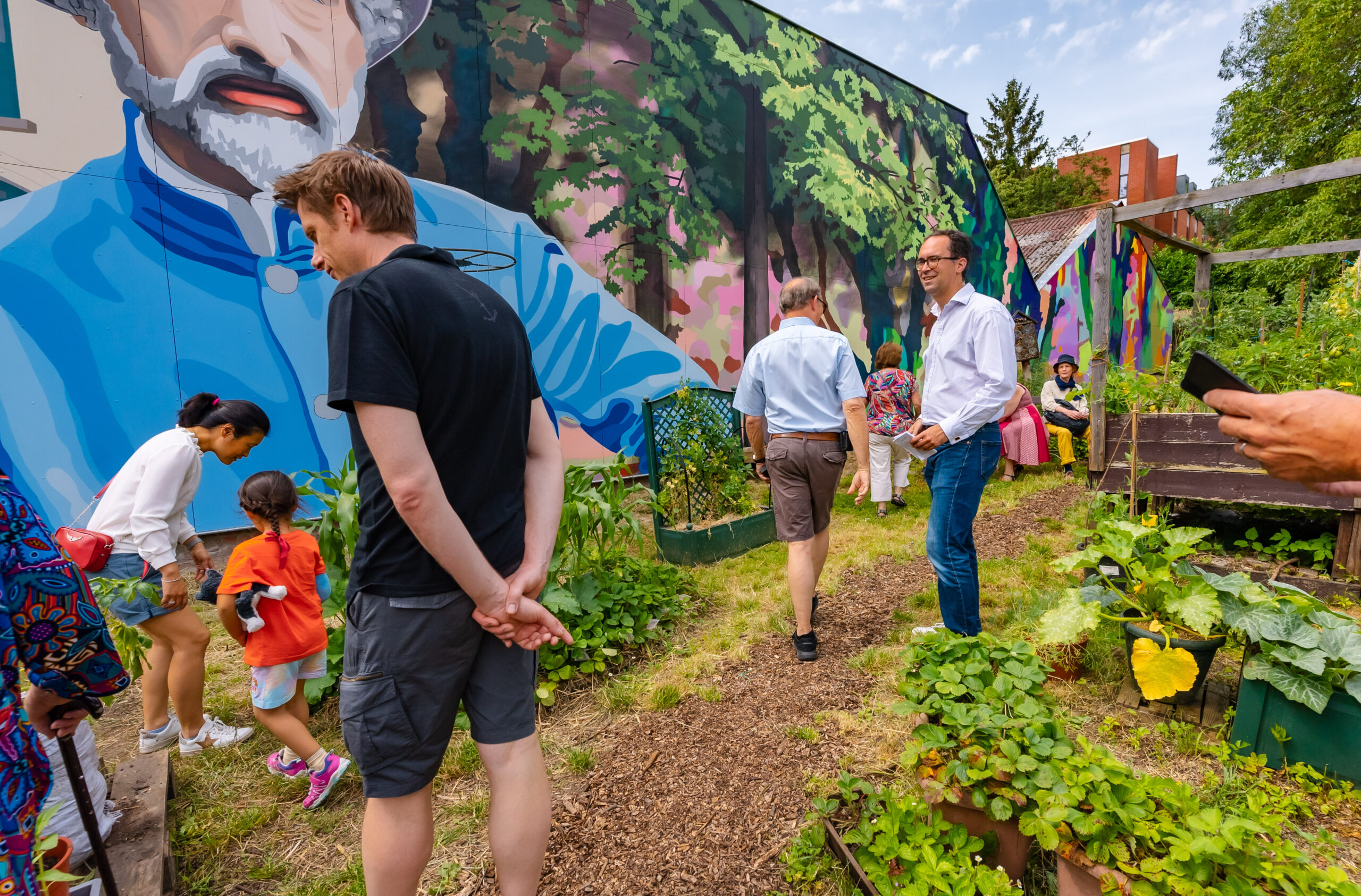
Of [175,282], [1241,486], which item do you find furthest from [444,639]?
[175,282]

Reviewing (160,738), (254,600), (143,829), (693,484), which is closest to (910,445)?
(693,484)

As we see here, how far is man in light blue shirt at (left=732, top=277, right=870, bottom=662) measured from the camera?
10.2ft

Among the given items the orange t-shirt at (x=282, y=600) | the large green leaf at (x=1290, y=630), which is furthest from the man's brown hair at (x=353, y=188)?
the large green leaf at (x=1290, y=630)

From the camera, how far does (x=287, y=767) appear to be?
8.32 ft

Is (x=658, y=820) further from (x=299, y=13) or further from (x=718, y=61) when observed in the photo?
(x=718, y=61)

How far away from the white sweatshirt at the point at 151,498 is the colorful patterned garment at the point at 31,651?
163 centimetres

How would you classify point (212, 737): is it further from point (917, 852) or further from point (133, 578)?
point (917, 852)

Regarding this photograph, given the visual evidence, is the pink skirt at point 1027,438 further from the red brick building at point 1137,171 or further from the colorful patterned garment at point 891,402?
the red brick building at point 1137,171

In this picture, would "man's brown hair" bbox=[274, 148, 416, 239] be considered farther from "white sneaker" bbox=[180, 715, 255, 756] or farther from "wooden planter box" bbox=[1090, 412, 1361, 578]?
"wooden planter box" bbox=[1090, 412, 1361, 578]

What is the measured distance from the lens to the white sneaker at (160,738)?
279 centimetres

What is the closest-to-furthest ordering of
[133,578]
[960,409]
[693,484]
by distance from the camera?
[133,578], [960,409], [693,484]

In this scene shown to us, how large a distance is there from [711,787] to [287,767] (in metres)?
1.79

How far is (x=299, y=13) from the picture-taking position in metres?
5.03

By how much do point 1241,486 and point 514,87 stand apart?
6.86 metres
